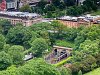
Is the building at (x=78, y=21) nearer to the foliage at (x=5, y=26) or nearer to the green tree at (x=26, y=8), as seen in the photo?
the foliage at (x=5, y=26)

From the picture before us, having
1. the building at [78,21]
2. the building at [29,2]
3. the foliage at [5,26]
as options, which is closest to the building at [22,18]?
the foliage at [5,26]

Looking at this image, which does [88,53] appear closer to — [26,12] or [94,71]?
[94,71]

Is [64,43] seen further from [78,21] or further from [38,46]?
[78,21]

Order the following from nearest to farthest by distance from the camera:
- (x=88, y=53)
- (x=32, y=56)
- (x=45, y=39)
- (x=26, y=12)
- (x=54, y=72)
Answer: (x=54, y=72), (x=88, y=53), (x=32, y=56), (x=45, y=39), (x=26, y=12)

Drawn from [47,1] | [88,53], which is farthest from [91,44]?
[47,1]

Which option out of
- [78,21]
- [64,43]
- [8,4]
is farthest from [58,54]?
[8,4]

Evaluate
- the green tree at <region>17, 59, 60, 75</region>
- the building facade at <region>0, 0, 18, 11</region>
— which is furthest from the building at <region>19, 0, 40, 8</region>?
the green tree at <region>17, 59, 60, 75</region>
